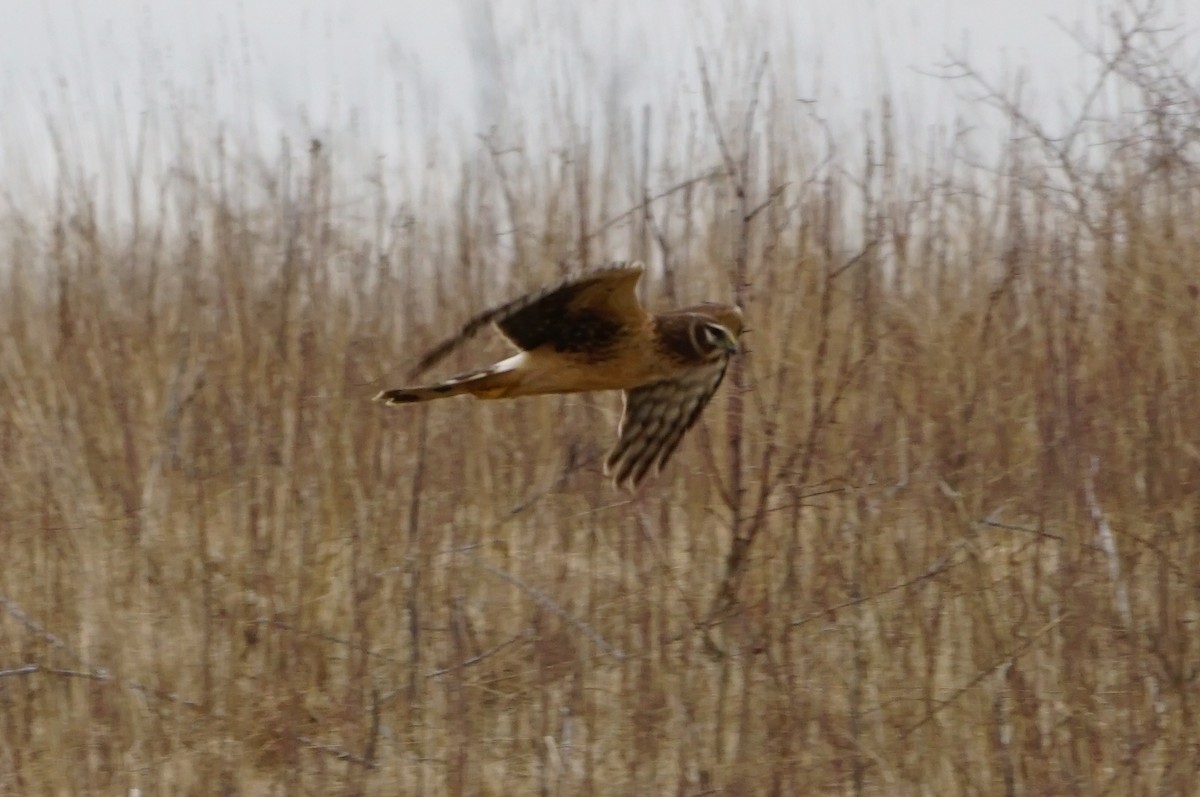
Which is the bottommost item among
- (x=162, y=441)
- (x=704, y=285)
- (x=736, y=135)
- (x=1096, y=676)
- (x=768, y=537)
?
(x=1096, y=676)

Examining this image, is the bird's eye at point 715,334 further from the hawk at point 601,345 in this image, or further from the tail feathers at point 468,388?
the tail feathers at point 468,388

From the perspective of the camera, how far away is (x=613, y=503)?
3.88 metres

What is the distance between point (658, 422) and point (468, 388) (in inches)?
26.4

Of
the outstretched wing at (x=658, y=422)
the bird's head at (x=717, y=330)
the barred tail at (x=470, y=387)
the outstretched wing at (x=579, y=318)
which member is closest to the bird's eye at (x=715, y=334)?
the bird's head at (x=717, y=330)

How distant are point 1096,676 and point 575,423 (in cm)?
161

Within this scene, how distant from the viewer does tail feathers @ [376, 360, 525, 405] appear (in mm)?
3363

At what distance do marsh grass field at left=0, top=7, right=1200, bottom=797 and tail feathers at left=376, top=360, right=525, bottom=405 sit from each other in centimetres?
19

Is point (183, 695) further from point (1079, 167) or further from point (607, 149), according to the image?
point (1079, 167)

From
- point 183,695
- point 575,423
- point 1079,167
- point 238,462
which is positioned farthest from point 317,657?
point 1079,167

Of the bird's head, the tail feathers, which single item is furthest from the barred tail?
the bird's head

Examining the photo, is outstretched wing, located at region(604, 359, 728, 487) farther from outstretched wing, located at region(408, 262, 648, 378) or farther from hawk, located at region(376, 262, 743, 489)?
outstretched wing, located at region(408, 262, 648, 378)

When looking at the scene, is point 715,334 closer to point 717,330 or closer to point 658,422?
point 717,330

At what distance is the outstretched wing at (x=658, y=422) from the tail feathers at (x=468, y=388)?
45 centimetres

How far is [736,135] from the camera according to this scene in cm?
422
